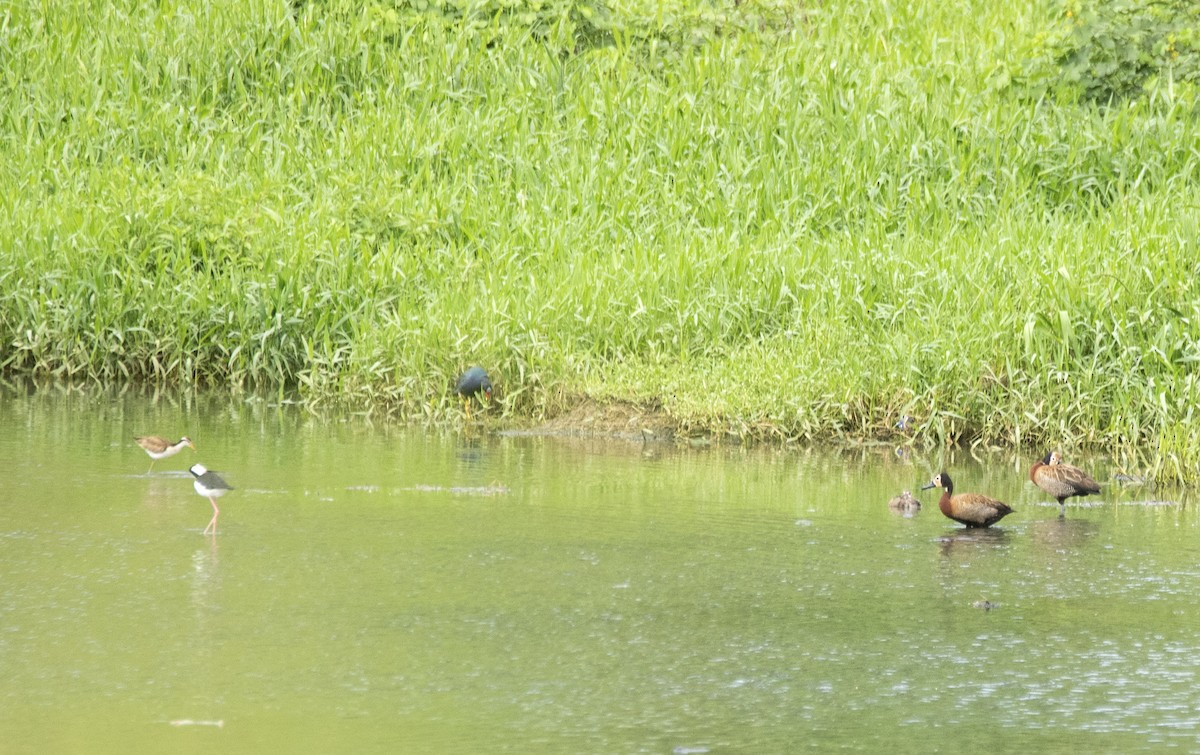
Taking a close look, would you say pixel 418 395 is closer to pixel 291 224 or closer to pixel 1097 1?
pixel 291 224

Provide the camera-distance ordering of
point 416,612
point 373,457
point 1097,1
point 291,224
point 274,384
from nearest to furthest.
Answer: point 416,612, point 373,457, point 274,384, point 291,224, point 1097,1

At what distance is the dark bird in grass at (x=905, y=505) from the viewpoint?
9.59m

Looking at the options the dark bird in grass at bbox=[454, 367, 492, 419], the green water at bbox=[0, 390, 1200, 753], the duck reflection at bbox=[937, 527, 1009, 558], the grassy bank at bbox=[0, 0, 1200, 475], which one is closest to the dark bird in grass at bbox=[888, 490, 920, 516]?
the green water at bbox=[0, 390, 1200, 753]

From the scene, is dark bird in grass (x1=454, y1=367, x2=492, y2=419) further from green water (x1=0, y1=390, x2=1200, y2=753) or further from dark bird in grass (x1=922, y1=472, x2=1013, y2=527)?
dark bird in grass (x1=922, y1=472, x2=1013, y2=527)

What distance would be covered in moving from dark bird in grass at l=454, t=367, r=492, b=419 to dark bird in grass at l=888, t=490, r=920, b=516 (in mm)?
3927

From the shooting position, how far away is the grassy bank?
39.5ft

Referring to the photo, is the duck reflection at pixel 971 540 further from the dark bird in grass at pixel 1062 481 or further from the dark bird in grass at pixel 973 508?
the dark bird in grass at pixel 1062 481

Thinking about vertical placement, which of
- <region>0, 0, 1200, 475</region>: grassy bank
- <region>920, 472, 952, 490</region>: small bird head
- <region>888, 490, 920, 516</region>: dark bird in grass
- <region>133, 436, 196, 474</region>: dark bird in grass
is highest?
<region>0, 0, 1200, 475</region>: grassy bank

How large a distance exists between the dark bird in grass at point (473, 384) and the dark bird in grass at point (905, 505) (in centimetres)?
393

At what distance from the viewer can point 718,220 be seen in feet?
50.0

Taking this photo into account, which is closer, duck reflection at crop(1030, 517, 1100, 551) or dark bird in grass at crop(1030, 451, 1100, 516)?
duck reflection at crop(1030, 517, 1100, 551)

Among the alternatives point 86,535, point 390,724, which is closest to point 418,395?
point 86,535

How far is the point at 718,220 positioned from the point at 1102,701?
9591mm

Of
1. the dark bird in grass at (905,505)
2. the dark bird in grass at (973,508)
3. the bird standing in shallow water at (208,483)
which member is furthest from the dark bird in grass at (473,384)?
the dark bird in grass at (973,508)
